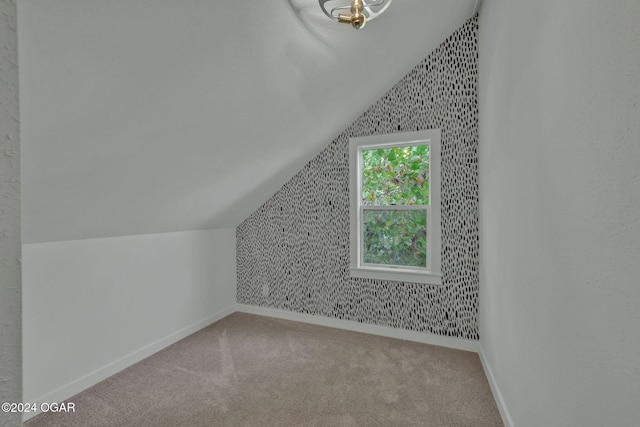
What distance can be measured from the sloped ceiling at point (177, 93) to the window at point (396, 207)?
519mm

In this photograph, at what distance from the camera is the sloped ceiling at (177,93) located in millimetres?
1073

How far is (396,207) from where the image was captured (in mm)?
2943

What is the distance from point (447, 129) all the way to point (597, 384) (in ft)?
7.23

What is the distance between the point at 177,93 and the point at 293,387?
1.92m

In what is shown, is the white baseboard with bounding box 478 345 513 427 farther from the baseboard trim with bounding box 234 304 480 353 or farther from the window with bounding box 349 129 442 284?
the window with bounding box 349 129 442 284

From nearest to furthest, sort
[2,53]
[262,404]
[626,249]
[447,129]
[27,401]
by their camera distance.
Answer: [2,53], [626,249], [27,401], [262,404], [447,129]

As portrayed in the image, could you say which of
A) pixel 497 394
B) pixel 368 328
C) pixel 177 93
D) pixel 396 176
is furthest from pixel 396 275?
pixel 177 93

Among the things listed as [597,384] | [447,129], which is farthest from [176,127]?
[447,129]

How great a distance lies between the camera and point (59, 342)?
6.32 feet

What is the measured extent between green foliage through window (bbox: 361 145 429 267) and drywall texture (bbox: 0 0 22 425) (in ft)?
9.03

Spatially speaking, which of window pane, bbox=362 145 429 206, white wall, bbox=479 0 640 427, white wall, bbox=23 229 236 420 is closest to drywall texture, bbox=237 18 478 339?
window pane, bbox=362 145 429 206

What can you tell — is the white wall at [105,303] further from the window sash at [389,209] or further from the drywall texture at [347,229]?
the window sash at [389,209]

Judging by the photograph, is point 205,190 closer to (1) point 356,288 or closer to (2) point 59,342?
(2) point 59,342

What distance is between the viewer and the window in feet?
8.95
